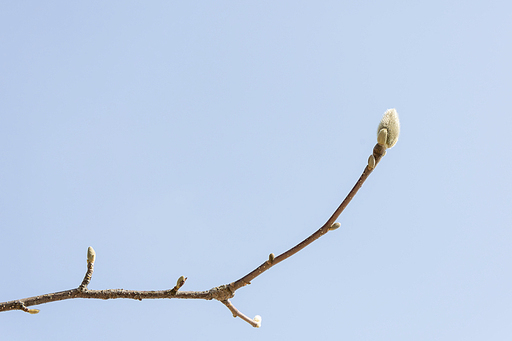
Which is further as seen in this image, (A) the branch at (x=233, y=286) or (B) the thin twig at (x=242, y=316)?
(B) the thin twig at (x=242, y=316)

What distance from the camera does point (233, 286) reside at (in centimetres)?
250

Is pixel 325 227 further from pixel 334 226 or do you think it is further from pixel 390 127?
pixel 390 127

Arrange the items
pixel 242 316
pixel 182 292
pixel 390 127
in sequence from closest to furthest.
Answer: pixel 390 127, pixel 182 292, pixel 242 316

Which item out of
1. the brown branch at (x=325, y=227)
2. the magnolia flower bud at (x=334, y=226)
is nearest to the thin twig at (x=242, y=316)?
the brown branch at (x=325, y=227)

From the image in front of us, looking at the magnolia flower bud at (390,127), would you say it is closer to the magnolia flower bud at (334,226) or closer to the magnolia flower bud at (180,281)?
the magnolia flower bud at (334,226)

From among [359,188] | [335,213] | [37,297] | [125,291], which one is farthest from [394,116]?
[37,297]

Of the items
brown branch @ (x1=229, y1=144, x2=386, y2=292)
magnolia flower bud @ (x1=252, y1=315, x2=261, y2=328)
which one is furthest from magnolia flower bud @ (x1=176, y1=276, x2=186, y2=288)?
magnolia flower bud @ (x1=252, y1=315, x2=261, y2=328)

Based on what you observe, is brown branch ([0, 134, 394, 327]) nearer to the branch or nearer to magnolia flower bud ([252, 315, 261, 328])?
the branch

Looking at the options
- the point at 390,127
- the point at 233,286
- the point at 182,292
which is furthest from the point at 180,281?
the point at 390,127

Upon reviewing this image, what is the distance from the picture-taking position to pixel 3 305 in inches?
95.0

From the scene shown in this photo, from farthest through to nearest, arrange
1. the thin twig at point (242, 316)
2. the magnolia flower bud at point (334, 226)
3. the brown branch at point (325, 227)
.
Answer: the thin twig at point (242, 316) < the magnolia flower bud at point (334, 226) < the brown branch at point (325, 227)

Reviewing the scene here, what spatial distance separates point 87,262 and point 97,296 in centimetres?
30

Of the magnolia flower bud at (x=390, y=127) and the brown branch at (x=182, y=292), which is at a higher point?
the magnolia flower bud at (x=390, y=127)

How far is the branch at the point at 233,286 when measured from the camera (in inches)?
88.9
